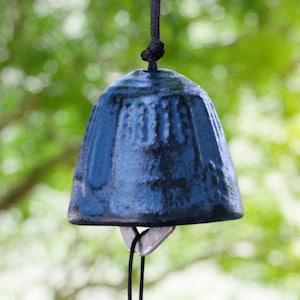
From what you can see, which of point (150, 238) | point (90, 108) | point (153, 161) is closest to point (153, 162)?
point (153, 161)

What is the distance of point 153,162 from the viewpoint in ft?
3.31

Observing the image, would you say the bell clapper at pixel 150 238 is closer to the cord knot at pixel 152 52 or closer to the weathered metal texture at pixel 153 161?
the weathered metal texture at pixel 153 161

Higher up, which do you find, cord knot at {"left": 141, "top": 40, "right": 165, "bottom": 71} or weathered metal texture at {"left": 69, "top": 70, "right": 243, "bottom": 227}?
cord knot at {"left": 141, "top": 40, "right": 165, "bottom": 71}

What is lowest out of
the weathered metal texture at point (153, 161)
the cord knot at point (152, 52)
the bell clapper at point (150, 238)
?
the bell clapper at point (150, 238)

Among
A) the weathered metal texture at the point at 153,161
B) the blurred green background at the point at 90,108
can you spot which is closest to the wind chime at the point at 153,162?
the weathered metal texture at the point at 153,161

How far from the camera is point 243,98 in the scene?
373cm

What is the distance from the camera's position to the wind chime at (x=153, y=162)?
1.00 meters

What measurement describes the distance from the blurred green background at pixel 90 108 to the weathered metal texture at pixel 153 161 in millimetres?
1904

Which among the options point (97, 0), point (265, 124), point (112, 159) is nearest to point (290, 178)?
point (265, 124)

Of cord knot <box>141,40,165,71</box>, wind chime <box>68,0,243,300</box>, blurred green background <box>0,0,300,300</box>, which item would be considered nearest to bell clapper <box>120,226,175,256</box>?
wind chime <box>68,0,243,300</box>

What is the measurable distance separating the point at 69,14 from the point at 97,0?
22 centimetres

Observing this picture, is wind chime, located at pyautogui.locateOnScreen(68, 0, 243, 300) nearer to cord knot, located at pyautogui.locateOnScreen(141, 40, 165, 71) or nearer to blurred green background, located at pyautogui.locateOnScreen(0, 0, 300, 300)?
cord knot, located at pyautogui.locateOnScreen(141, 40, 165, 71)

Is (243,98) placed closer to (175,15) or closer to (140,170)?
(175,15)

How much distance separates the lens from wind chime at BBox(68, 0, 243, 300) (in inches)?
39.4
